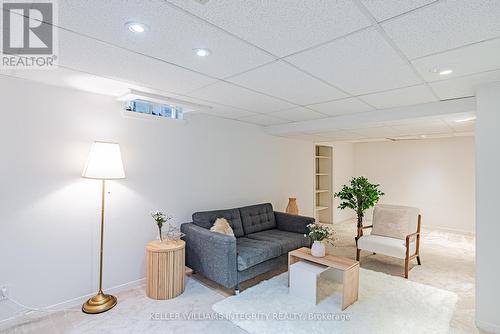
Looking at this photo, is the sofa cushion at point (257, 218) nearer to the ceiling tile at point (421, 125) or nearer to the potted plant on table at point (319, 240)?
the potted plant on table at point (319, 240)

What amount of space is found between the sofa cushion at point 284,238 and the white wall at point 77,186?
2.85 feet

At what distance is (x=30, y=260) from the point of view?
2.51m

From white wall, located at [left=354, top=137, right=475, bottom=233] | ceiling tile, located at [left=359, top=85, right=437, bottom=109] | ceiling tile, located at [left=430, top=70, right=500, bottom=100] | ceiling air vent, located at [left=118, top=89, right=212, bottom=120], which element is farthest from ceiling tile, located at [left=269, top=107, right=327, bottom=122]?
white wall, located at [left=354, top=137, right=475, bottom=233]

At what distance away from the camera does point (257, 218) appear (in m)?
4.34

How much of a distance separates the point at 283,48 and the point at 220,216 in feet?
8.78

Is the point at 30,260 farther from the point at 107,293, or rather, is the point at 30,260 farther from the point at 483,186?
the point at 483,186

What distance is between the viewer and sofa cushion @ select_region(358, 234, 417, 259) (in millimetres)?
3613

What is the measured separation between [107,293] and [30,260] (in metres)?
0.89

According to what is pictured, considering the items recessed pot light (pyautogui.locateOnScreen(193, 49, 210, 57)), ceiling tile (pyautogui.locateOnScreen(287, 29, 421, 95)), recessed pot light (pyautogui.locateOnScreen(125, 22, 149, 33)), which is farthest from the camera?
recessed pot light (pyautogui.locateOnScreen(193, 49, 210, 57))

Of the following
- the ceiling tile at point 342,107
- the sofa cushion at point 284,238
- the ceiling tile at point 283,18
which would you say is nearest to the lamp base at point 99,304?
the sofa cushion at point 284,238

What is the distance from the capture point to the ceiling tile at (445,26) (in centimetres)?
129

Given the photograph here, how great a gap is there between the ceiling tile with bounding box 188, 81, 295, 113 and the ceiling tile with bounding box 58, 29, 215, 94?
17 centimetres

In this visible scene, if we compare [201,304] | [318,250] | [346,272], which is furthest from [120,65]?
[346,272]

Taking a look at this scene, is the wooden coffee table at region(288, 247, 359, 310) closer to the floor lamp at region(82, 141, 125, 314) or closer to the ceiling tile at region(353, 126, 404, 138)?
the floor lamp at region(82, 141, 125, 314)
